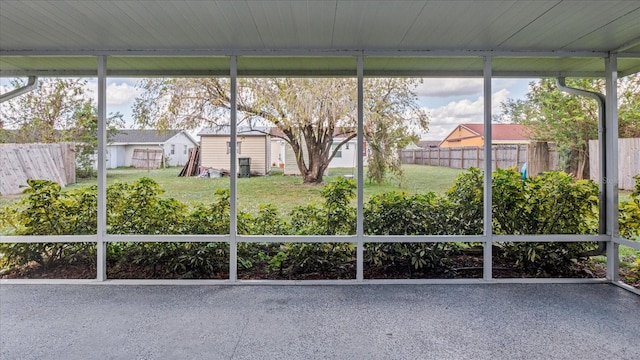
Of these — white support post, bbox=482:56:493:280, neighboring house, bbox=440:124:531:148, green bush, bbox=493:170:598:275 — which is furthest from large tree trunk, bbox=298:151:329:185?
green bush, bbox=493:170:598:275

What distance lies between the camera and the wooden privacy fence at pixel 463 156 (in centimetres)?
A: 422

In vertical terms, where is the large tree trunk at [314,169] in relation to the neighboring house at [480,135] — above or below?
below

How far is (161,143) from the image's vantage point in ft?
17.1

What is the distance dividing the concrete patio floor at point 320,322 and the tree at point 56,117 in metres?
1.89

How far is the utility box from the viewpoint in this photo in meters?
4.90

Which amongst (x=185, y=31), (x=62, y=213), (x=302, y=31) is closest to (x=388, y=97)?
(x=302, y=31)

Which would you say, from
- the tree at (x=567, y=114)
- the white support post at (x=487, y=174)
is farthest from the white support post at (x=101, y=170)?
the tree at (x=567, y=114)

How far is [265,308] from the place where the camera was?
122 inches

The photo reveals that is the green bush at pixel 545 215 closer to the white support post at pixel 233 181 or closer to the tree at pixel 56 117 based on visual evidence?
the white support post at pixel 233 181

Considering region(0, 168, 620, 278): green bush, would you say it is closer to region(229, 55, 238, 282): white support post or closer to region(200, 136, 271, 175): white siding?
region(229, 55, 238, 282): white support post

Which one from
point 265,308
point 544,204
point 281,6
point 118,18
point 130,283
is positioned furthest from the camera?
point 544,204

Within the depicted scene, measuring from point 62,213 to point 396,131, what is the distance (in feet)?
12.8

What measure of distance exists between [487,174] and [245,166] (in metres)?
2.94

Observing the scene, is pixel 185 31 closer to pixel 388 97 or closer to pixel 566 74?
pixel 388 97
